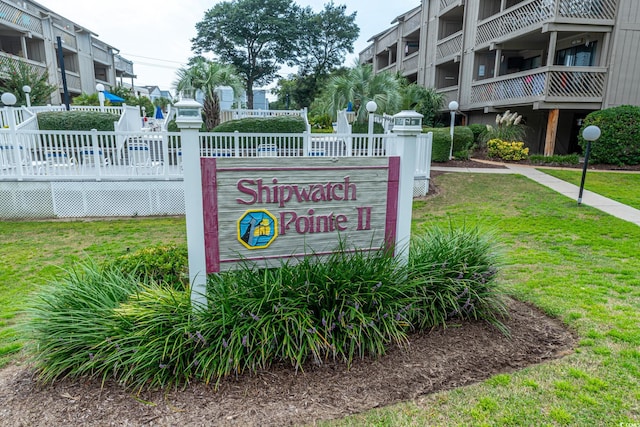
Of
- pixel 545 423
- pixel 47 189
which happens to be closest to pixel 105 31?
pixel 47 189

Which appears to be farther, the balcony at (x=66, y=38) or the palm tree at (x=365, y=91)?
the balcony at (x=66, y=38)

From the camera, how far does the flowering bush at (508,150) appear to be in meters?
13.4

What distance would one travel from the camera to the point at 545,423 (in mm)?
2260

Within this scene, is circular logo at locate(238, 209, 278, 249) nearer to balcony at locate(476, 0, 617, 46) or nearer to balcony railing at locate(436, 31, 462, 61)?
balcony at locate(476, 0, 617, 46)

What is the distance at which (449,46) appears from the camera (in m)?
20.4

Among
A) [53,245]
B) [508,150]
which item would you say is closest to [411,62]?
[508,150]

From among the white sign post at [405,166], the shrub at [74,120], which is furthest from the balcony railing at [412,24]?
the white sign post at [405,166]

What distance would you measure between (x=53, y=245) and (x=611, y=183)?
12437 millimetres

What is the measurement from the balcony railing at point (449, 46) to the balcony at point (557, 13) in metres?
3.88

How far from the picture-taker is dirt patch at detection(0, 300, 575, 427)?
2381 millimetres

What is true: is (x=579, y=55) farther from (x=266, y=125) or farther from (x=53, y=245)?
(x=53, y=245)

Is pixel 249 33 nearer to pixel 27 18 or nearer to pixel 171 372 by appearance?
pixel 27 18

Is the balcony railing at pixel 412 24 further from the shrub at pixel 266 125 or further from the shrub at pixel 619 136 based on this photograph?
the shrub at pixel 619 136

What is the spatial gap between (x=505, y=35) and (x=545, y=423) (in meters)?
16.7
